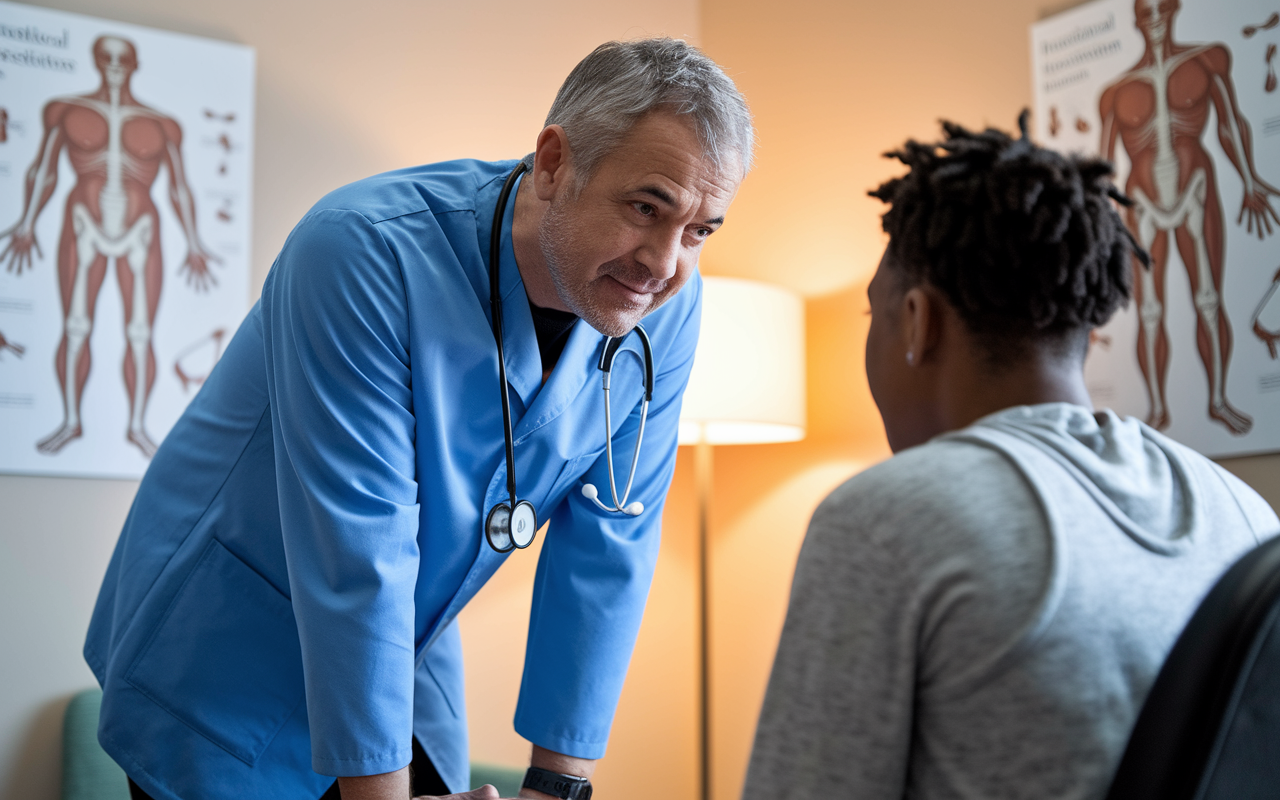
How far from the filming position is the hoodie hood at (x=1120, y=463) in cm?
63

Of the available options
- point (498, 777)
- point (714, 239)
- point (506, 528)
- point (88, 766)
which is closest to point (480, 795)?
point (506, 528)

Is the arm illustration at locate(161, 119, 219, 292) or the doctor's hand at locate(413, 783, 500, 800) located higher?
the arm illustration at locate(161, 119, 219, 292)

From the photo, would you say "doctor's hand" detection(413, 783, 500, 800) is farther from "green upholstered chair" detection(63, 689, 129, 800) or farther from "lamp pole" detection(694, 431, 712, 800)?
"lamp pole" detection(694, 431, 712, 800)

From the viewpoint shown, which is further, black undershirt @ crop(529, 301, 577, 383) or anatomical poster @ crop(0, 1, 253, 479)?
anatomical poster @ crop(0, 1, 253, 479)

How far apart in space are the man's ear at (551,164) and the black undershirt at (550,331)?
140 mm

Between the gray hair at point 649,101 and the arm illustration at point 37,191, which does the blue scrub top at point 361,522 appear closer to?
the gray hair at point 649,101

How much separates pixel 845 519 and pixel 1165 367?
4.77 feet

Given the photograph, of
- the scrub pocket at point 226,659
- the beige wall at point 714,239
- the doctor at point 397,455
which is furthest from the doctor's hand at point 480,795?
the beige wall at point 714,239

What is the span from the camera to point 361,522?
1.02 m

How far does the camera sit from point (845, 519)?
0.61 metres

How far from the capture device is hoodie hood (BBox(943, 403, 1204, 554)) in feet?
2.06

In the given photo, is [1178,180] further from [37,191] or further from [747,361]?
[37,191]

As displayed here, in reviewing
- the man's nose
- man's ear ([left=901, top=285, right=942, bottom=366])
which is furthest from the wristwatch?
man's ear ([left=901, top=285, right=942, bottom=366])

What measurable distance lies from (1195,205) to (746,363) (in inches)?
35.4
